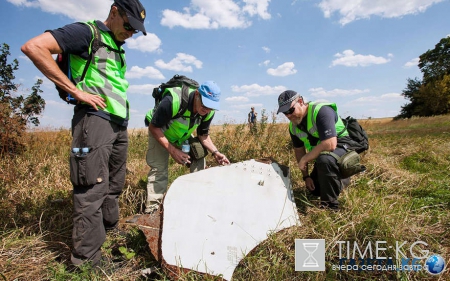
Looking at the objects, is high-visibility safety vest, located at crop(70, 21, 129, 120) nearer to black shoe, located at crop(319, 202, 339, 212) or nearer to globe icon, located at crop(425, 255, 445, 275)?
black shoe, located at crop(319, 202, 339, 212)

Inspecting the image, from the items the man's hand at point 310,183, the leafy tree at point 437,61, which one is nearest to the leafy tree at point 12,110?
the man's hand at point 310,183

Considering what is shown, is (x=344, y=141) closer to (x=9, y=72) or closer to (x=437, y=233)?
(x=437, y=233)

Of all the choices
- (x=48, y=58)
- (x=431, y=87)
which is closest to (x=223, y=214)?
(x=48, y=58)

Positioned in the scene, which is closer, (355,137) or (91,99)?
(91,99)

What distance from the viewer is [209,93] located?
2.52 m

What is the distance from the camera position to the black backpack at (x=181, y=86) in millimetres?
2625

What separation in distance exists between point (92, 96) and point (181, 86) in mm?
1042

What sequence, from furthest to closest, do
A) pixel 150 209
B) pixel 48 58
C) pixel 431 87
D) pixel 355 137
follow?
pixel 431 87 < pixel 355 137 < pixel 150 209 < pixel 48 58

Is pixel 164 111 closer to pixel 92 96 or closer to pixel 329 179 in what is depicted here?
pixel 92 96

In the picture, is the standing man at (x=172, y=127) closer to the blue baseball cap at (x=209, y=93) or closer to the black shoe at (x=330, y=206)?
the blue baseball cap at (x=209, y=93)

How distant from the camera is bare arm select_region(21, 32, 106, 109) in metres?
1.58

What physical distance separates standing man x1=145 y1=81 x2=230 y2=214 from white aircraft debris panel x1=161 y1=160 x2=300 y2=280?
0.69 metres

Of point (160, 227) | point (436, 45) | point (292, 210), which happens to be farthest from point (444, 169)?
point (436, 45)

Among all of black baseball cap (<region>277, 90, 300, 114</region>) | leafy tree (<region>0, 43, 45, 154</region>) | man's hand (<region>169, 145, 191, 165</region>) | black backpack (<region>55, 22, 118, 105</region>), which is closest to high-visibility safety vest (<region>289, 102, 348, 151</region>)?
black baseball cap (<region>277, 90, 300, 114</region>)
